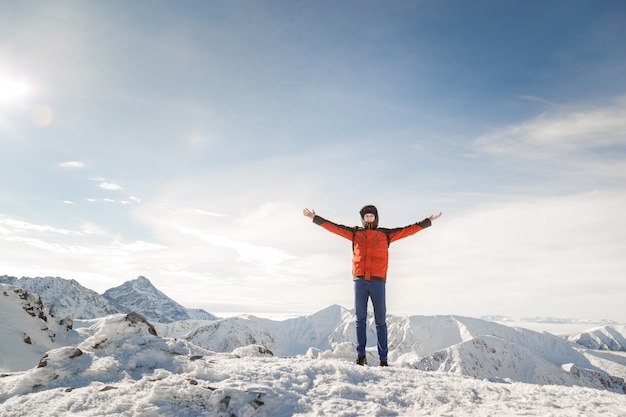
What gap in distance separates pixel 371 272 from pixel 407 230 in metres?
1.72

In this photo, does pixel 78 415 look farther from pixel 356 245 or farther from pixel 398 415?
pixel 356 245

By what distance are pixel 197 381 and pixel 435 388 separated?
3941 millimetres

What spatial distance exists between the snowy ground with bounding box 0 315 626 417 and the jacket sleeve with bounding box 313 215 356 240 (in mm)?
3808

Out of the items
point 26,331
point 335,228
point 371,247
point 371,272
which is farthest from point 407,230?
point 26,331

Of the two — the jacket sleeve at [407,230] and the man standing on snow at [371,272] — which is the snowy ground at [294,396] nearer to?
the man standing on snow at [371,272]

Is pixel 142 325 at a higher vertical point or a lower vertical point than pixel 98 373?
higher

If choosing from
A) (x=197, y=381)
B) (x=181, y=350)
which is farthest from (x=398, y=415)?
Result: (x=181, y=350)

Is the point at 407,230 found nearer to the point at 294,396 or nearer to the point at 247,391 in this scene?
the point at 294,396

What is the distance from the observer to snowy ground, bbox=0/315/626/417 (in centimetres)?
523

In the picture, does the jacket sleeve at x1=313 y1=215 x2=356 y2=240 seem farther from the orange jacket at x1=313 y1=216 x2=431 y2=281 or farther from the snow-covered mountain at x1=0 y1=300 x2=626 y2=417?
the snow-covered mountain at x1=0 y1=300 x2=626 y2=417

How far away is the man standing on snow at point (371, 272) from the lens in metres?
9.46

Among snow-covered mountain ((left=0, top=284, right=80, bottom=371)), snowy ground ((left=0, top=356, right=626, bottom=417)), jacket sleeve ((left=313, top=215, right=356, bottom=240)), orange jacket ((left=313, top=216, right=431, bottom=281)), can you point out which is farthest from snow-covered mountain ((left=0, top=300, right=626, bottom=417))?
snow-covered mountain ((left=0, top=284, right=80, bottom=371))

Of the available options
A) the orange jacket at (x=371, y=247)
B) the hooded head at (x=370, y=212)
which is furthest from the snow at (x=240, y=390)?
the hooded head at (x=370, y=212)

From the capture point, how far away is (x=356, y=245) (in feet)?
32.5
